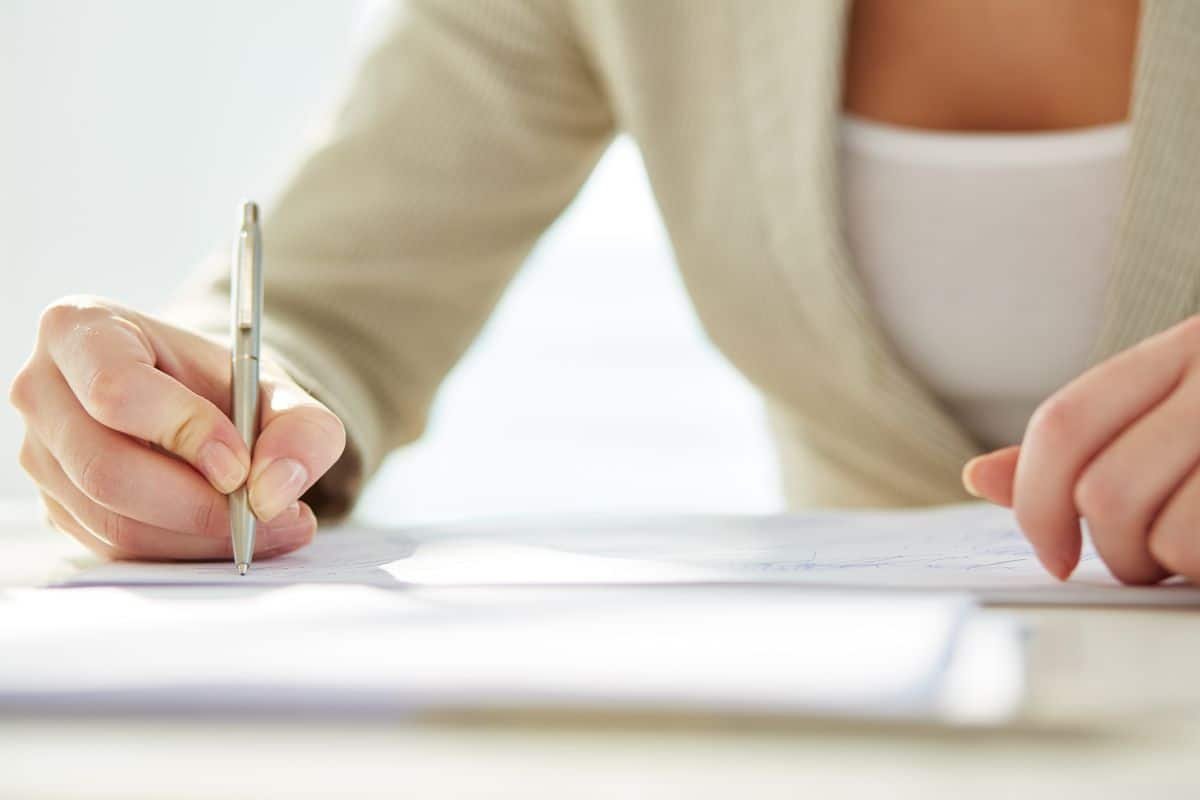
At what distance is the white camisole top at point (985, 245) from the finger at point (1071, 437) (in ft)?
1.10

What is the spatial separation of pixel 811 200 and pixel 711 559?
13.6 inches

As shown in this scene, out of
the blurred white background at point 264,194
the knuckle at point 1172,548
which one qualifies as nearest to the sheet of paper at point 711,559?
the knuckle at point 1172,548

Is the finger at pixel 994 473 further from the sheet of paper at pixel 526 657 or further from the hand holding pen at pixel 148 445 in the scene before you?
the hand holding pen at pixel 148 445

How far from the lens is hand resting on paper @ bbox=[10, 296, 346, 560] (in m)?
0.36

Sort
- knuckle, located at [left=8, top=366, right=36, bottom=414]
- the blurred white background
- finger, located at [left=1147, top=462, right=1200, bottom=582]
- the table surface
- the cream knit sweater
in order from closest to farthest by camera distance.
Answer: the table surface, finger, located at [left=1147, top=462, right=1200, bottom=582], knuckle, located at [left=8, top=366, right=36, bottom=414], the cream knit sweater, the blurred white background

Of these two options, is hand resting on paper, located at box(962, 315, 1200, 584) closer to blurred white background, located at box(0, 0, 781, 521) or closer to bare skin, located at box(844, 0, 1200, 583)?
bare skin, located at box(844, 0, 1200, 583)

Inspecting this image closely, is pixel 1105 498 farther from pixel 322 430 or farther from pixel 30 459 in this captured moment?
pixel 30 459

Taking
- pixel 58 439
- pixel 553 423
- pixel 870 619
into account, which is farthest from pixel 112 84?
pixel 870 619

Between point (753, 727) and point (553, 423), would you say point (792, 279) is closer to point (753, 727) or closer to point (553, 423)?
point (753, 727)

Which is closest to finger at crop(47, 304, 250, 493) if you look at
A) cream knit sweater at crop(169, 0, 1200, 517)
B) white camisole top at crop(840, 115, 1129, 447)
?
cream knit sweater at crop(169, 0, 1200, 517)

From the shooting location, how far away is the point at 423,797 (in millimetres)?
152

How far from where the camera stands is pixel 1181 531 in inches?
11.8

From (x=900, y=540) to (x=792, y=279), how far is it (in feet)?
0.98

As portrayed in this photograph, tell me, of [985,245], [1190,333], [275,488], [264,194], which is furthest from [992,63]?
[264,194]
